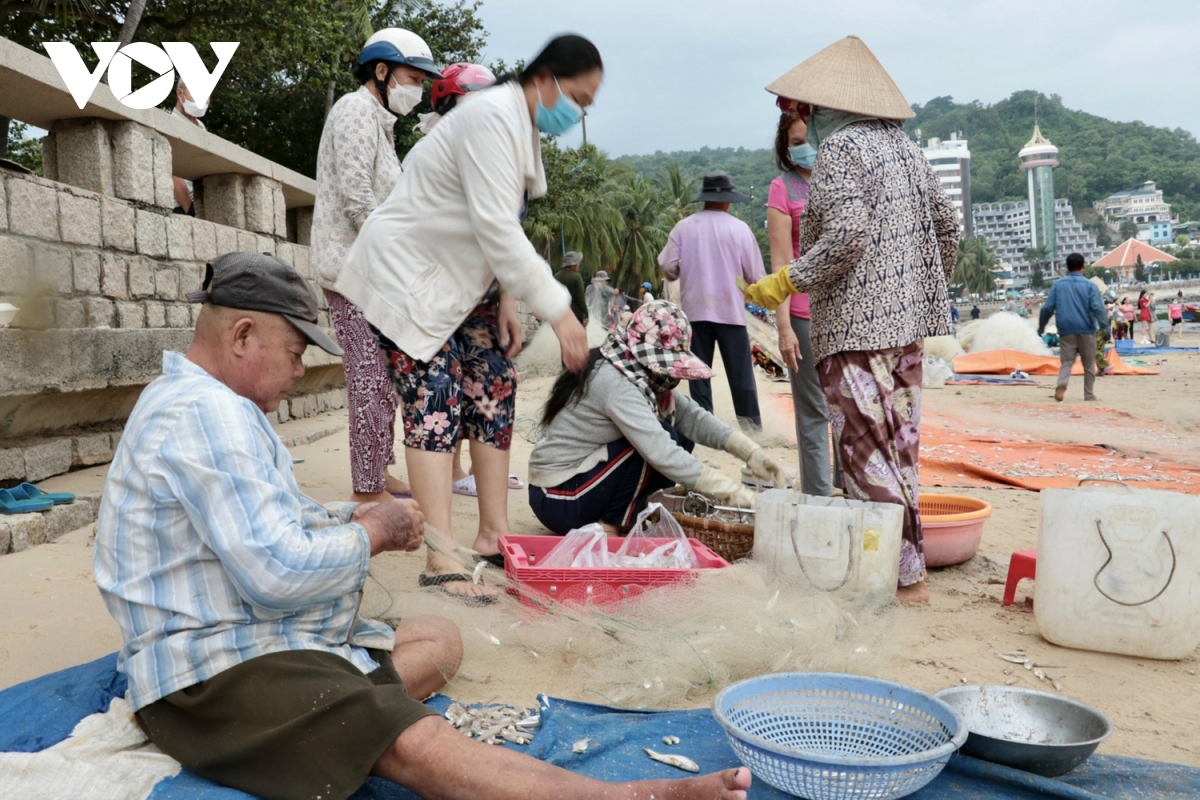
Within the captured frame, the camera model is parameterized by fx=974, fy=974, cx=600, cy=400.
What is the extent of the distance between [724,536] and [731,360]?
263cm

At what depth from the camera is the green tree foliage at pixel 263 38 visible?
45.6 ft

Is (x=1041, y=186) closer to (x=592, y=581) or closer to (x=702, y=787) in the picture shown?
(x=592, y=581)

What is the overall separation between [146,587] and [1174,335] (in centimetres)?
3761

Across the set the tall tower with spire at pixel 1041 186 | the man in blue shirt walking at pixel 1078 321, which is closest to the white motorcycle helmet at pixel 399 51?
the man in blue shirt walking at pixel 1078 321

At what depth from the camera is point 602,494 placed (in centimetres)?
418

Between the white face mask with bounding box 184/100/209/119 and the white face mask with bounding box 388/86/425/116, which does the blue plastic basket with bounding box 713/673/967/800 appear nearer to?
the white face mask with bounding box 388/86/425/116

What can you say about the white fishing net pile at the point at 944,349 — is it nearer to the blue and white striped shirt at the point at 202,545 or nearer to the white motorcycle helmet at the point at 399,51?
the white motorcycle helmet at the point at 399,51

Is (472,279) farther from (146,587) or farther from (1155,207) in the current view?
(1155,207)

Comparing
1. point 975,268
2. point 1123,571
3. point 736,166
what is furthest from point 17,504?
point 736,166

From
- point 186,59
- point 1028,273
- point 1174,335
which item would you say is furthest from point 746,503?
point 1028,273

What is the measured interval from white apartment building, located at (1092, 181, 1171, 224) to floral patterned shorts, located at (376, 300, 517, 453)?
18767 centimetres

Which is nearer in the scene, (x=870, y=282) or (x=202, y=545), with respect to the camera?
(x=202, y=545)

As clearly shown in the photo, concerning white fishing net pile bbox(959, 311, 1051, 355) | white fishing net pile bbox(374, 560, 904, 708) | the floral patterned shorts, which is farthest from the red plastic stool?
white fishing net pile bbox(959, 311, 1051, 355)

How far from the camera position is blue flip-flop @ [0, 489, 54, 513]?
380 centimetres
